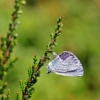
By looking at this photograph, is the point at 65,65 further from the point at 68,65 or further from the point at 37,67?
the point at 37,67

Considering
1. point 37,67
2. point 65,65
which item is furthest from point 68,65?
point 37,67

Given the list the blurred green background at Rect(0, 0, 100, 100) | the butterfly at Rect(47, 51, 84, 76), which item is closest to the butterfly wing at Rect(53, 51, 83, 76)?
the butterfly at Rect(47, 51, 84, 76)

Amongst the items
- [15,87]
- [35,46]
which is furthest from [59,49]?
[15,87]

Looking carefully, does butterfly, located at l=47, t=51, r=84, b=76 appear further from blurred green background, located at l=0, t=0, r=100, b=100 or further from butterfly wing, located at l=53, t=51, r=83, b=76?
blurred green background, located at l=0, t=0, r=100, b=100

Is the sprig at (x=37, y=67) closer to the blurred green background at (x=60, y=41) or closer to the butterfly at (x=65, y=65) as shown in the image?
the butterfly at (x=65, y=65)

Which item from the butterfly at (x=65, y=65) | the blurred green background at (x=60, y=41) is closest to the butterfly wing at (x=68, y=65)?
the butterfly at (x=65, y=65)

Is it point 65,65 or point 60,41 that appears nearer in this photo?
point 65,65
